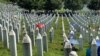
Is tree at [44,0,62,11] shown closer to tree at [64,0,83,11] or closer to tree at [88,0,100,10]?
tree at [64,0,83,11]

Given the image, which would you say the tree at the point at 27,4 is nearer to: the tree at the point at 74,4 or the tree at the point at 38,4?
the tree at the point at 38,4

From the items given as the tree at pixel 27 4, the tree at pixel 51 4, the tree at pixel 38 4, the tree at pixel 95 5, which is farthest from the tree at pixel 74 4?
the tree at pixel 27 4

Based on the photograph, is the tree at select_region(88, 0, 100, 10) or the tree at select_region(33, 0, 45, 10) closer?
the tree at select_region(33, 0, 45, 10)

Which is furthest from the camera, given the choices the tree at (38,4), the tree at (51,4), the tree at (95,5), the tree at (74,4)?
the tree at (95,5)

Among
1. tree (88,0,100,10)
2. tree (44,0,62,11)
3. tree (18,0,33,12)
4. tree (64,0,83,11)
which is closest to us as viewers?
tree (18,0,33,12)

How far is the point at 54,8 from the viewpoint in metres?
56.2

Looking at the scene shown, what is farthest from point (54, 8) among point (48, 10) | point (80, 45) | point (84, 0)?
point (80, 45)

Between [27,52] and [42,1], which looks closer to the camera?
[27,52]

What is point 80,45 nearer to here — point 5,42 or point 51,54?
point 51,54

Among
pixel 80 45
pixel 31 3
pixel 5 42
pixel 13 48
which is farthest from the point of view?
pixel 31 3

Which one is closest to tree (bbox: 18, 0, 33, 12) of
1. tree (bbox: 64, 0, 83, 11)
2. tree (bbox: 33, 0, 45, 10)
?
tree (bbox: 33, 0, 45, 10)

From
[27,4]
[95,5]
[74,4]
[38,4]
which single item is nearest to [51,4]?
[38,4]

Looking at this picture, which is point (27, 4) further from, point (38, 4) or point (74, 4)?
point (74, 4)

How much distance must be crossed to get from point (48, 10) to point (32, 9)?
13.0ft
